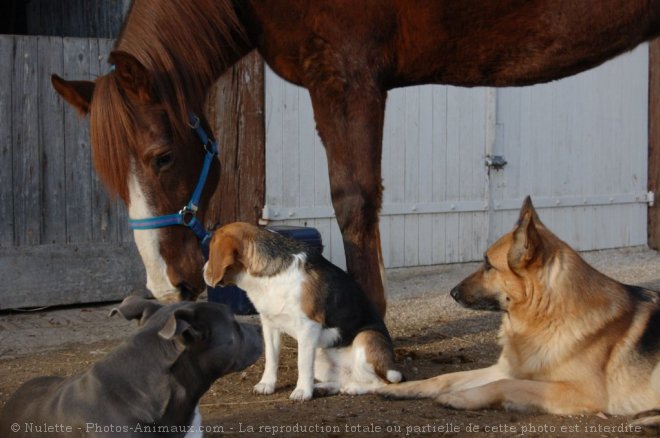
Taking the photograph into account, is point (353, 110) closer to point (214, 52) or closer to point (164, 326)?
point (214, 52)

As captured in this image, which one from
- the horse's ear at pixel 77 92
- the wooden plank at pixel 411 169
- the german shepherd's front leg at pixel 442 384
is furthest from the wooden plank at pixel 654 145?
the horse's ear at pixel 77 92

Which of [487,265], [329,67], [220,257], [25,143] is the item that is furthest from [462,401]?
[25,143]

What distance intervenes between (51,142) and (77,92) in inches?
106

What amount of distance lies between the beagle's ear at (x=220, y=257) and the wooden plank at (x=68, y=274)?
10.0 feet

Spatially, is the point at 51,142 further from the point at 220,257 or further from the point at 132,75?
the point at 220,257

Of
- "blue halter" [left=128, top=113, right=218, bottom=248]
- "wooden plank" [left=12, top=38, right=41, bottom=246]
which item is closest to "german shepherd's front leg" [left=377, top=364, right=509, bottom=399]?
"blue halter" [left=128, top=113, right=218, bottom=248]

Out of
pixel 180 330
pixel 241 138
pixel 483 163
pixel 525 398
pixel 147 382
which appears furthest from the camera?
pixel 483 163

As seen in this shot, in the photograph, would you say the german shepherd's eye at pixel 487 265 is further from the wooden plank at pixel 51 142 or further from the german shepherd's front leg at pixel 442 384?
the wooden plank at pixel 51 142

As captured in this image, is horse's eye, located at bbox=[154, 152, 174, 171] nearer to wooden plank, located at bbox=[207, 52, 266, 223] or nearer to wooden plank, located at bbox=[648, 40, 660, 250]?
wooden plank, located at bbox=[207, 52, 266, 223]

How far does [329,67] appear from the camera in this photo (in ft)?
15.1

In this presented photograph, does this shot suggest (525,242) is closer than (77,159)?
Yes

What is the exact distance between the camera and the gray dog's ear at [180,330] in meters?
2.89

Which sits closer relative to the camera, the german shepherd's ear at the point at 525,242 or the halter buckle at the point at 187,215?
the german shepherd's ear at the point at 525,242

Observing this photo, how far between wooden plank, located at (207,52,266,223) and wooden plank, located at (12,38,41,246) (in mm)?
1475
